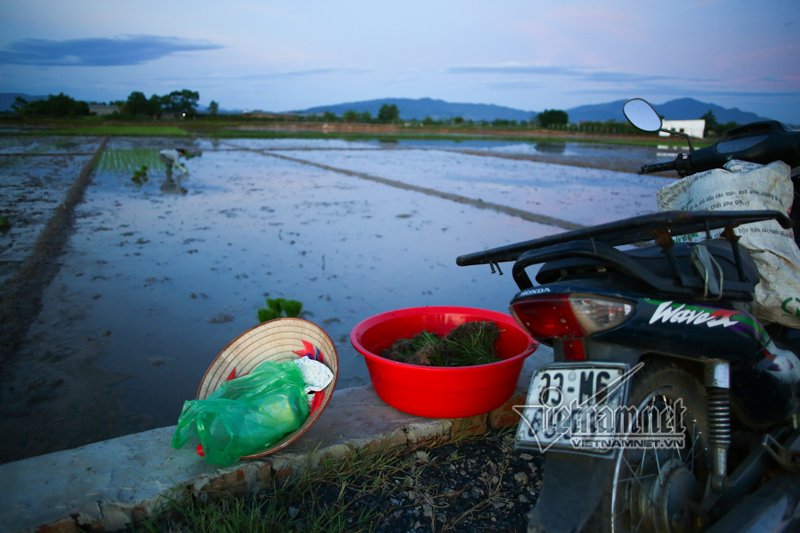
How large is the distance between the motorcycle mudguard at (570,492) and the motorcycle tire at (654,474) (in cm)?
6

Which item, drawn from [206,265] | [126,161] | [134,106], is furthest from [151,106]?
[206,265]

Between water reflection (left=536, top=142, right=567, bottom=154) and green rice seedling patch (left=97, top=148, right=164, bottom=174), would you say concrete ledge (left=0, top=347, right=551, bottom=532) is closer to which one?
green rice seedling patch (left=97, top=148, right=164, bottom=174)

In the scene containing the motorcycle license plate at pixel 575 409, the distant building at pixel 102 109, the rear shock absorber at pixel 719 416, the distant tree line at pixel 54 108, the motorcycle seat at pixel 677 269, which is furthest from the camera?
the distant building at pixel 102 109

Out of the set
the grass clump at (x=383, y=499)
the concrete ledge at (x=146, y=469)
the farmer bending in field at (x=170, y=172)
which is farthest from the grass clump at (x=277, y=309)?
the farmer bending in field at (x=170, y=172)

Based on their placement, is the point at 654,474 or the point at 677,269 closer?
the point at 677,269

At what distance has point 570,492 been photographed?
4.39 ft

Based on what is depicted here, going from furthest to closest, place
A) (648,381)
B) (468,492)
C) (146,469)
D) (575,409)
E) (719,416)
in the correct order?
(468,492) < (146,469) < (719,416) < (648,381) < (575,409)

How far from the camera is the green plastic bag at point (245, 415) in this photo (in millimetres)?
1896

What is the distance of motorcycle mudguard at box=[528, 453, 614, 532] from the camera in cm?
130

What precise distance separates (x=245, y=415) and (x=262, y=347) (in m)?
0.49

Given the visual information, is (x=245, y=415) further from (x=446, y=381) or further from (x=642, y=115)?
(x=642, y=115)

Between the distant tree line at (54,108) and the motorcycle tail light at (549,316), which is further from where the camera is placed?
the distant tree line at (54,108)

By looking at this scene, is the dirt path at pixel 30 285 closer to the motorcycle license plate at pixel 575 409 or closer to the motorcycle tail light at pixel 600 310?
the motorcycle license plate at pixel 575 409

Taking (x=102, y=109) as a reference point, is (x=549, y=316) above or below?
→ below
